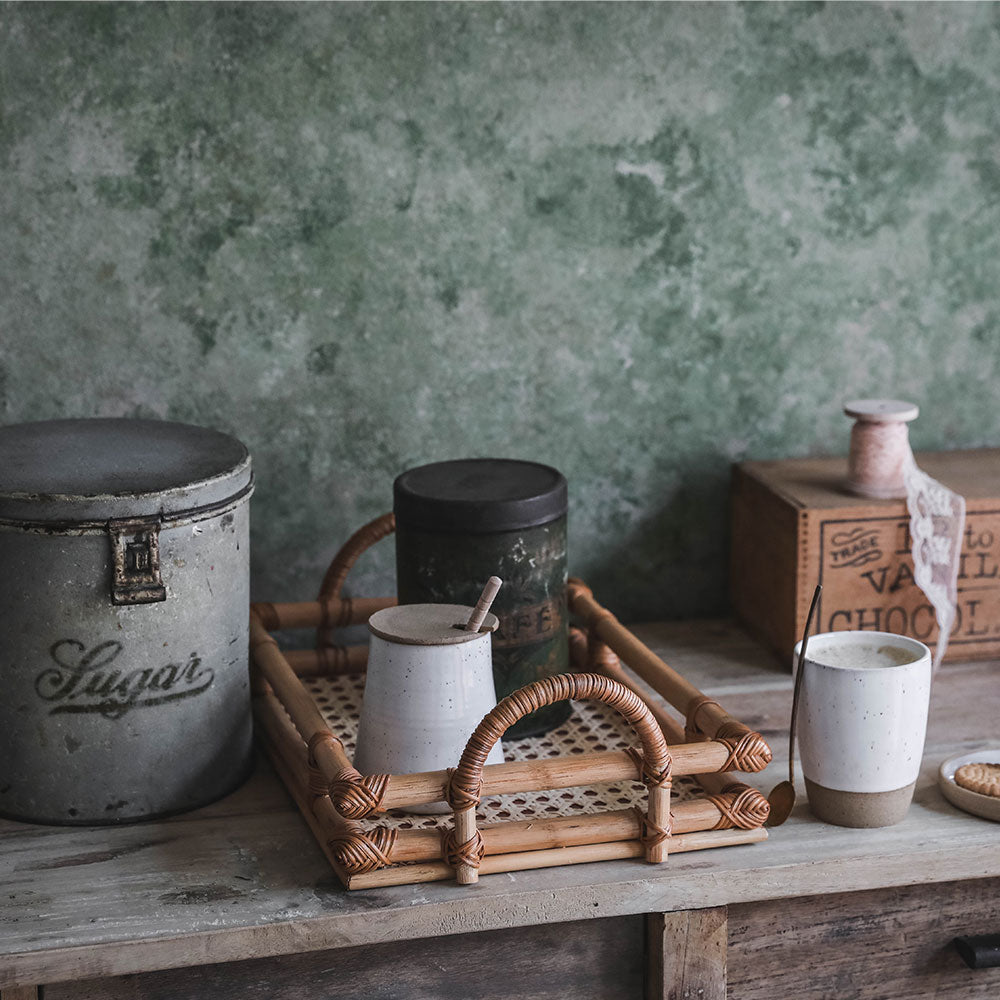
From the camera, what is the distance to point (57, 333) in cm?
140

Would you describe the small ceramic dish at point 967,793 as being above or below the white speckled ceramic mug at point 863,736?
below

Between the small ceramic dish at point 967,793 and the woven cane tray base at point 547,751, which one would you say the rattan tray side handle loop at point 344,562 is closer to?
the woven cane tray base at point 547,751

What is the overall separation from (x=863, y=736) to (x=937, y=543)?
415 mm

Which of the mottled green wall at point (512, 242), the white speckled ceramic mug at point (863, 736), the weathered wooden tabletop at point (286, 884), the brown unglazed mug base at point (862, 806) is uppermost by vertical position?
the mottled green wall at point (512, 242)

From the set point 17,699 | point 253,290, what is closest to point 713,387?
point 253,290

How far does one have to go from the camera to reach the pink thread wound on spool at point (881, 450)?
4.71 feet

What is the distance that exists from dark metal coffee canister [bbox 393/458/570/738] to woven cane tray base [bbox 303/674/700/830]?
0.03 m

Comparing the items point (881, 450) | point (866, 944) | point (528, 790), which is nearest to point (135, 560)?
point (528, 790)

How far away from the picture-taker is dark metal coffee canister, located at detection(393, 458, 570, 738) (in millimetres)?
1223

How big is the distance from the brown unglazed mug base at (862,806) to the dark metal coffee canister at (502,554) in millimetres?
289

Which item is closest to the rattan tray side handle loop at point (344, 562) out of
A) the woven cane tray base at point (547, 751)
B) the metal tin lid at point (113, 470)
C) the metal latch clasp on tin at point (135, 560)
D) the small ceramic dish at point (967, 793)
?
the woven cane tray base at point (547, 751)

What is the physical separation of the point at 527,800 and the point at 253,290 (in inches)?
25.1

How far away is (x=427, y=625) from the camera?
1120 millimetres

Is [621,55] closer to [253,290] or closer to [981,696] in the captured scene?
[253,290]
